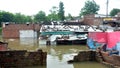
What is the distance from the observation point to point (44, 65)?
17.7 meters

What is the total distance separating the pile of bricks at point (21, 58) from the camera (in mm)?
17438

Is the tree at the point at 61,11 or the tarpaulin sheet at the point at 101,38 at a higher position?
the tree at the point at 61,11

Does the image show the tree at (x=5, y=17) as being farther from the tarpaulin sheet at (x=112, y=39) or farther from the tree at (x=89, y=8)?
the tarpaulin sheet at (x=112, y=39)

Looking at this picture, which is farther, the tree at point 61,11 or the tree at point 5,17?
the tree at point 61,11

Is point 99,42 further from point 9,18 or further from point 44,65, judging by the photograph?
point 9,18

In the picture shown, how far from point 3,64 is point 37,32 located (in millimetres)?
32504

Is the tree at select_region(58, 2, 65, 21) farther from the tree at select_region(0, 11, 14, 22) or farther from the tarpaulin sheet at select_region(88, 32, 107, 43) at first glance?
the tarpaulin sheet at select_region(88, 32, 107, 43)

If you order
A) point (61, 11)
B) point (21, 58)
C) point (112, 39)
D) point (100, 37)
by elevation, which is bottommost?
point (21, 58)

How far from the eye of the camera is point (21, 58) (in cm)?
1762

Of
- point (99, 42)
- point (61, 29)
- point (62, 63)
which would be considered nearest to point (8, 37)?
point (61, 29)

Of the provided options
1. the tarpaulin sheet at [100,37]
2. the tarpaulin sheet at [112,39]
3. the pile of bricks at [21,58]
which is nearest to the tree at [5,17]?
the tarpaulin sheet at [100,37]

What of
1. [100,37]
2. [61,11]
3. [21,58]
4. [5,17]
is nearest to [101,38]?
[100,37]

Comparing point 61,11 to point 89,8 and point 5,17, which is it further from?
point 5,17

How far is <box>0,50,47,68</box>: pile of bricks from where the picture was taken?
17.4 m
